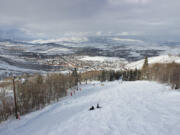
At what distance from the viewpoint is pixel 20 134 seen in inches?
413

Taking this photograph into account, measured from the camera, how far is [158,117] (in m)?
7.86

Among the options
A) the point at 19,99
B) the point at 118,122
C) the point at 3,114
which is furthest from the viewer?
the point at 19,99

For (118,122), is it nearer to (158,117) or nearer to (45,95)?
(158,117)

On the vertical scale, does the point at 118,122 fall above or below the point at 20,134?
above

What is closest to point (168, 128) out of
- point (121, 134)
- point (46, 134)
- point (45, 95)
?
point (121, 134)

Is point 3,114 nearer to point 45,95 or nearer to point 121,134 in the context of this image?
point 45,95

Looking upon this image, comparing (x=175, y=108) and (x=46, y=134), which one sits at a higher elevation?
(x=175, y=108)

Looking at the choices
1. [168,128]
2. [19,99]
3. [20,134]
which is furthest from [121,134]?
[19,99]

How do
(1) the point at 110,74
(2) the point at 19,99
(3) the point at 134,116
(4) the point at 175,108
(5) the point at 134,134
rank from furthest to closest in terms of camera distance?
(1) the point at 110,74
(2) the point at 19,99
(4) the point at 175,108
(3) the point at 134,116
(5) the point at 134,134

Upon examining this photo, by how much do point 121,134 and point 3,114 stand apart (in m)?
22.3

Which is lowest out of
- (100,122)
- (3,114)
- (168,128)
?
(3,114)

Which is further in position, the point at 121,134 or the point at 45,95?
the point at 45,95

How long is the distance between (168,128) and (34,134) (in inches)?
381

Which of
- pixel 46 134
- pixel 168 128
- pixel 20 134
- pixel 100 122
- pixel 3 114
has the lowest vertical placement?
pixel 3 114
